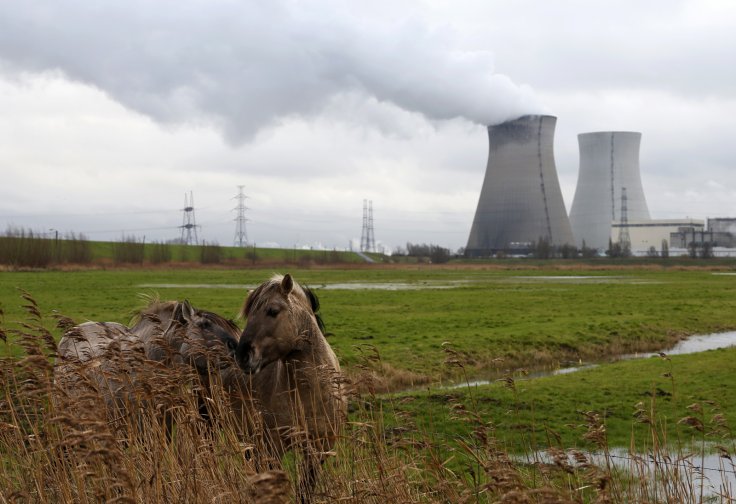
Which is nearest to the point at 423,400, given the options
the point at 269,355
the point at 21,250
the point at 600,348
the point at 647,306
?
the point at 269,355

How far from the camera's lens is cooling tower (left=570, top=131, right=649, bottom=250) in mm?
67750

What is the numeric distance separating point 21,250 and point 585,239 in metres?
59.3

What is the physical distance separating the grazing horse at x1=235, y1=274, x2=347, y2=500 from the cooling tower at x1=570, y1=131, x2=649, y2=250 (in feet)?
218

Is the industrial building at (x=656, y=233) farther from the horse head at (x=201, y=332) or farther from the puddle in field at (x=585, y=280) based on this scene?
the horse head at (x=201, y=332)

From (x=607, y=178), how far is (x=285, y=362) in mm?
68664

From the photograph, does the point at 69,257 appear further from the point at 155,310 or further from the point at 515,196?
the point at 155,310

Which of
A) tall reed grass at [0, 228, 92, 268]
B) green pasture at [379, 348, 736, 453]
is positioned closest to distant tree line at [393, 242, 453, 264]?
tall reed grass at [0, 228, 92, 268]

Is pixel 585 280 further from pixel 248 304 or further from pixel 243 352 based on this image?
pixel 243 352

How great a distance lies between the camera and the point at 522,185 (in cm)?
5853

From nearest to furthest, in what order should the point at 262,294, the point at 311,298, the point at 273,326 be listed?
the point at 273,326 < the point at 262,294 < the point at 311,298

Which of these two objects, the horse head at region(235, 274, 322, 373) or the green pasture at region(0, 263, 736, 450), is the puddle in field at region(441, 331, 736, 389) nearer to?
the green pasture at region(0, 263, 736, 450)

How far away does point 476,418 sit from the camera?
3740 millimetres

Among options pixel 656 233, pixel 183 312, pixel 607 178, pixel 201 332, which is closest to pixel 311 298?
pixel 201 332

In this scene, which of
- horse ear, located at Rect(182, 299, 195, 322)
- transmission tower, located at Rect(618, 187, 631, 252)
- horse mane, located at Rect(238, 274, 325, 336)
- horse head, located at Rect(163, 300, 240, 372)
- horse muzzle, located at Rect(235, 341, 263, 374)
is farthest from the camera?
transmission tower, located at Rect(618, 187, 631, 252)
